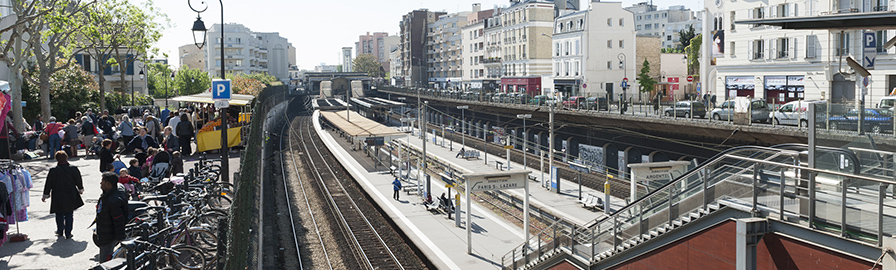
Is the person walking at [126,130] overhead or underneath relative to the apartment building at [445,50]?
underneath

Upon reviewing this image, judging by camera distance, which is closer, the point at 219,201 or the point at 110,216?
the point at 110,216

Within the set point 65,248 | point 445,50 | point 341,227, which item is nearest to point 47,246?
point 65,248

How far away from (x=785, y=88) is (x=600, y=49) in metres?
30.6

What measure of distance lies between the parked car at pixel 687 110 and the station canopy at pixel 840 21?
2407 centimetres

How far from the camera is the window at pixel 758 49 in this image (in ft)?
126

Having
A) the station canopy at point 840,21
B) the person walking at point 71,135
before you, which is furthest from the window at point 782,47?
the person walking at point 71,135

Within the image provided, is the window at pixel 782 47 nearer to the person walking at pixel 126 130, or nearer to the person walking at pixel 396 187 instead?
the person walking at pixel 396 187

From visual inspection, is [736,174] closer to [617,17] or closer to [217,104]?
[217,104]

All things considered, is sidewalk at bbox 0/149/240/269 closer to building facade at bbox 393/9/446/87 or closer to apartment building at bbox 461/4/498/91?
apartment building at bbox 461/4/498/91

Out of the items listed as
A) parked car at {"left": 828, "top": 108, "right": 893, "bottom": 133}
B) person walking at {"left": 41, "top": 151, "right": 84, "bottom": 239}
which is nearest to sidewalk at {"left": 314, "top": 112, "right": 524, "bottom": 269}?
person walking at {"left": 41, "top": 151, "right": 84, "bottom": 239}

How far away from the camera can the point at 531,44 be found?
262ft

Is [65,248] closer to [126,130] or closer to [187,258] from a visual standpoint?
[187,258]

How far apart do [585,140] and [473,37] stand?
197 ft

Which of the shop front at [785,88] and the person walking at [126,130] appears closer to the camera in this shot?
the person walking at [126,130]
